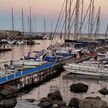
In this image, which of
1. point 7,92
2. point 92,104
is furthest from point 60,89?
point 92,104

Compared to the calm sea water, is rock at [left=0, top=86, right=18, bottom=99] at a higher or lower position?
higher

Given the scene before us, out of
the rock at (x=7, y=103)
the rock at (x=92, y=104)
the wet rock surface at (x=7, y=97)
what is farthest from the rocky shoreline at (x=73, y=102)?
the wet rock surface at (x=7, y=97)

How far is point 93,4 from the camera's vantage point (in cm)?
5953

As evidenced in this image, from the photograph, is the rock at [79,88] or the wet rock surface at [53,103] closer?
the wet rock surface at [53,103]

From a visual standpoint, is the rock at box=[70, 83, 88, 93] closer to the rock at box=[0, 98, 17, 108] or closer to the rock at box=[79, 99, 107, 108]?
the rock at box=[79, 99, 107, 108]

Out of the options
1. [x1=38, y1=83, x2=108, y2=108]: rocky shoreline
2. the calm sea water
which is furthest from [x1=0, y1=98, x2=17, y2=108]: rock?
[x1=38, y1=83, x2=108, y2=108]: rocky shoreline

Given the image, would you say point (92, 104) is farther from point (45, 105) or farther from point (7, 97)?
point (7, 97)

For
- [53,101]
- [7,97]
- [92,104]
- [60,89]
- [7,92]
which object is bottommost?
[60,89]

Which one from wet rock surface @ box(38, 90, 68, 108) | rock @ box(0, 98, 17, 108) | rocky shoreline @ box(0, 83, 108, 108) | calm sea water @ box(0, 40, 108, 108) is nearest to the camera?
rocky shoreline @ box(0, 83, 108, 108)

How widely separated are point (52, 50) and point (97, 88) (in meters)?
18.5

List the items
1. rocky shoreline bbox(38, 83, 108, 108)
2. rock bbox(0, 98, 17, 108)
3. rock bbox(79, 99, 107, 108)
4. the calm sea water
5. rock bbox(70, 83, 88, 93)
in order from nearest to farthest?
rock bbox(79, 99, 107, 108) → rocky shoreline bbox(38, 83, 108, 108) → rock bbox(0, 98, 17, 108) → the calm sea water → rock bbox(70, 83, 88, 93)

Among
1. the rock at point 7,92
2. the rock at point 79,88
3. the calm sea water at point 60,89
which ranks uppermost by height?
the rock at point 7,92

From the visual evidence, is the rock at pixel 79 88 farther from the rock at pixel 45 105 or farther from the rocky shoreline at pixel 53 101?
the rock at pixel 45 105

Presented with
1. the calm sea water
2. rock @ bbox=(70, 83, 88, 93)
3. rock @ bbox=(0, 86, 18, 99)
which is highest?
rock @ bbox=(0, 86, 18, 99)
